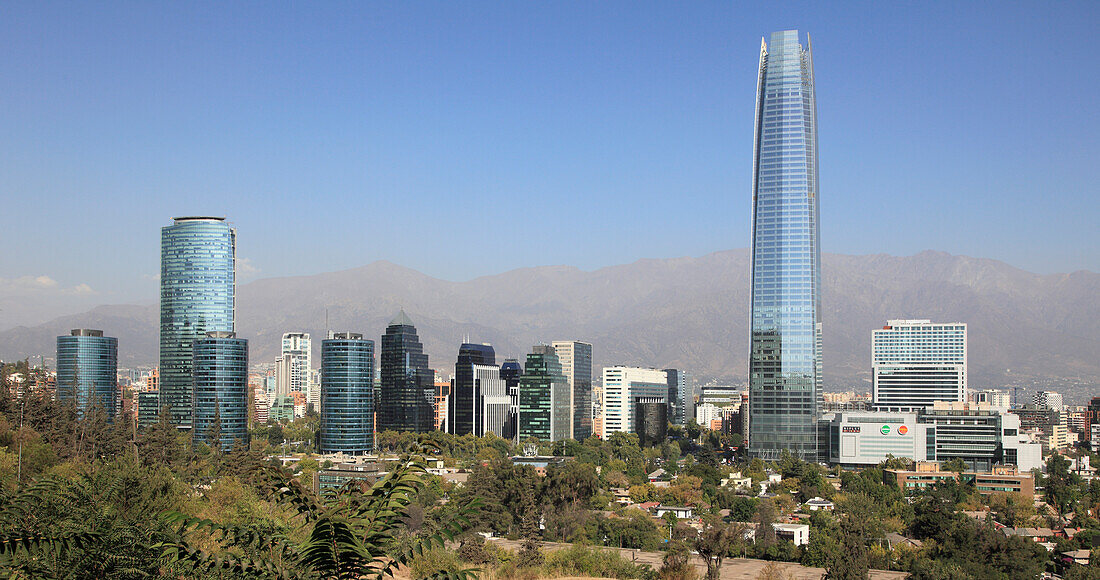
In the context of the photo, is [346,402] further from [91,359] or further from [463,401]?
[91,359]

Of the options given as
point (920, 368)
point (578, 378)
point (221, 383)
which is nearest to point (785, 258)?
point (920, 368)

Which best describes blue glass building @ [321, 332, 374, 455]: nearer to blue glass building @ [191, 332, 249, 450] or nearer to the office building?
blue glass building @ [191, 332, 249, 450]

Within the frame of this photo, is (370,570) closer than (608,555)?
Yes

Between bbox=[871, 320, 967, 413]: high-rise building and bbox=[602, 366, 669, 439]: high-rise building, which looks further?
bbox=[602, 366, 669, 439]: high-rise building

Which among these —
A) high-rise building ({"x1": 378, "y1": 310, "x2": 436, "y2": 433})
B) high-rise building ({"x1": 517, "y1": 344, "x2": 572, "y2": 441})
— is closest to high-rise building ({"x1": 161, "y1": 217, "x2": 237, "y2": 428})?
high-rise building ({"x1": 378, "y1": 310, "x2": 436, "y2": 433})

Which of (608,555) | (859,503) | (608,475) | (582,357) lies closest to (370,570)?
(608,555)

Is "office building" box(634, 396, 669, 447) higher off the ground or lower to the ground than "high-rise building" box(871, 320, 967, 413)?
lower

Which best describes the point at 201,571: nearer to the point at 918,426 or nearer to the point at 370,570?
the point at 370,570
